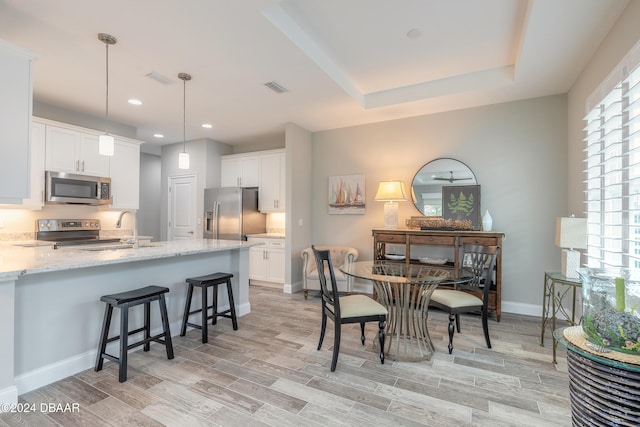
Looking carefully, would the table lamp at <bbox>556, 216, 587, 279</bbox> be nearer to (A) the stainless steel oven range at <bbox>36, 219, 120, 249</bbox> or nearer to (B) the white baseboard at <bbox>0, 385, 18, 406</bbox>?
(B) the white baseboard at <bbox>0, 385, 18, 406</bbox>

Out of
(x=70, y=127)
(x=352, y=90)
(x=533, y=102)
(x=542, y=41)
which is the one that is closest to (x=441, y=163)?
(x=533, y=102)

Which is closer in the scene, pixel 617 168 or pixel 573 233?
pixel 617 168

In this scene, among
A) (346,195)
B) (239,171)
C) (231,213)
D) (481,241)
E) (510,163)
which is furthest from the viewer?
(239,171)

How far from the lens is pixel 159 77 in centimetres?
324

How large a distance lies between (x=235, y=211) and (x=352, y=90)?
9.24 feet

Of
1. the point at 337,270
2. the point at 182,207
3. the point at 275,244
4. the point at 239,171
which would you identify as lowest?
the point at 337,270

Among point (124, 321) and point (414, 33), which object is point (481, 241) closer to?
point (414, 33)

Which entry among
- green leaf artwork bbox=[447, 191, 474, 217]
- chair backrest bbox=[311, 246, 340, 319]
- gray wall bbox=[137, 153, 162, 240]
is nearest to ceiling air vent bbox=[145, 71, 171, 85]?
chair backrest bbox=[311, 246, 340, 319]

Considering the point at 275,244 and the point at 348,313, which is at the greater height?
the point at 275,244

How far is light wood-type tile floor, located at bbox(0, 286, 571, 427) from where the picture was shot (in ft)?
5.99

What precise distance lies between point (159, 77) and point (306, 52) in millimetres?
1633

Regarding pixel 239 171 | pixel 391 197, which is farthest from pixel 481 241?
pixel 239 171

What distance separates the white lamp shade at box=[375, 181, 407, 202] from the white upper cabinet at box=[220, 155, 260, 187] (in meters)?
2.38

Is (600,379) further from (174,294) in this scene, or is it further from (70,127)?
(70,127)
